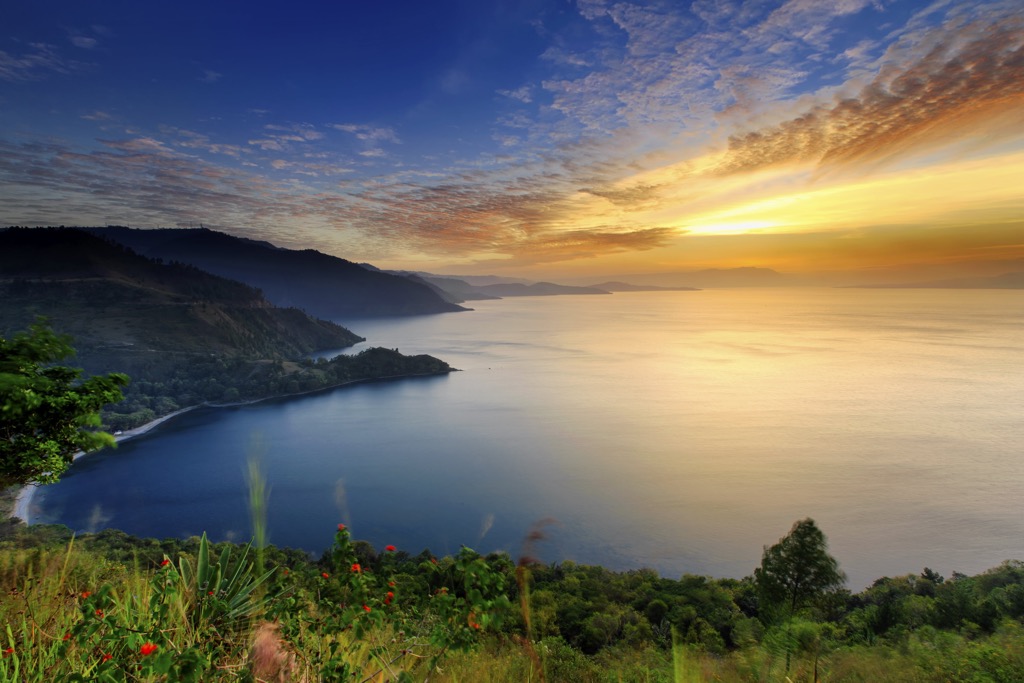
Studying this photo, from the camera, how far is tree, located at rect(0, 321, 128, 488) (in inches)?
228

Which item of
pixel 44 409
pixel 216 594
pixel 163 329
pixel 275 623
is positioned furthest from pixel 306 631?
pixel 163 329

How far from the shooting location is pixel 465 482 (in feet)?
159

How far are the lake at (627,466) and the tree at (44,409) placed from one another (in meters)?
17.3

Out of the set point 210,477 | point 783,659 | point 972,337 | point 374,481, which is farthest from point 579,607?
point 972,337

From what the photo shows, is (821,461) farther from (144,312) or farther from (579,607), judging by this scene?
(144,312)

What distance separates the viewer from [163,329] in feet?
316

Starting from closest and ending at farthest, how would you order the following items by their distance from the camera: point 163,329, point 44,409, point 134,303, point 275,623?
point 275,623 → point 44,409 → point 163,329 → point 134,303

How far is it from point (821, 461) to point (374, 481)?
44923 millimetres

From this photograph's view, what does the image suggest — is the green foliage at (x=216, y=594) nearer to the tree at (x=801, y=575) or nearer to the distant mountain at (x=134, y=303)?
the tree at (x=801, y=575)

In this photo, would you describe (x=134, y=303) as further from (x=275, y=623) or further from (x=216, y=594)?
(x=275, y=623)

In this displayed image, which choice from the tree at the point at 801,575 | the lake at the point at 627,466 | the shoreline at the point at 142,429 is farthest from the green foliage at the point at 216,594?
the tree at the point at 801,575

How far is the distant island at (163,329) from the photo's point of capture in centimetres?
8000

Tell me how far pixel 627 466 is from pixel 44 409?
48023 mm

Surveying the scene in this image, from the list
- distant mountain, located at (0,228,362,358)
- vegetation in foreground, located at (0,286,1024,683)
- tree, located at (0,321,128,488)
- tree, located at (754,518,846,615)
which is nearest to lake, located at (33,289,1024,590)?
tree, located at (754,518,846,615)
